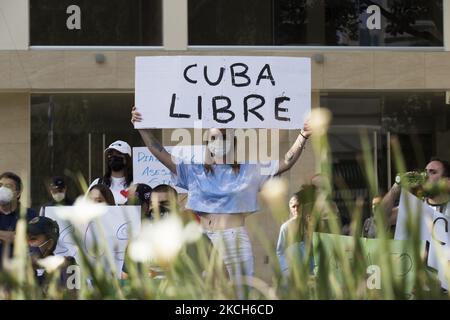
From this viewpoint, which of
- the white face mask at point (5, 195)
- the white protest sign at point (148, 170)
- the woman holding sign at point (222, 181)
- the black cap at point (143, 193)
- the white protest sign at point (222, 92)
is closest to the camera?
the woman holding sign at point (222, 181)

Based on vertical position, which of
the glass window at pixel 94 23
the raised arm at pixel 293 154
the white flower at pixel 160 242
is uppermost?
the glass window at pixel 94 23

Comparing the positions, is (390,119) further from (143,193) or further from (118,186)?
(143,193)

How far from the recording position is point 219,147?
20.6 feet

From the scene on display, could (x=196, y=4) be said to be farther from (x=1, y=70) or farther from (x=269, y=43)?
(x=1, y=70)

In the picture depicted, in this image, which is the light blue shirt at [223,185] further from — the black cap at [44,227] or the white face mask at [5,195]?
the white face mask at [5,195]

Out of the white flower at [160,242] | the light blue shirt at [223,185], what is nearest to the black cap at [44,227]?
the light blue shirt at [223,185]

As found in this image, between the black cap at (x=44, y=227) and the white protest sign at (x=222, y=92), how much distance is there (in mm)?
1203

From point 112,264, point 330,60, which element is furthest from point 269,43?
point 112,264

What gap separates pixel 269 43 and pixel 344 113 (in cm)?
127

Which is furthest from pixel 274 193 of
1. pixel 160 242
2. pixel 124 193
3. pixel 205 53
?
pixel 205 53

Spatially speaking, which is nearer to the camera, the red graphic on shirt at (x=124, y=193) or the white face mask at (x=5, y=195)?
the white face mask at (x=5, y=195)

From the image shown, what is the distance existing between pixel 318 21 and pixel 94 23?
275cm

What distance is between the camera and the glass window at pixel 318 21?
12.9 metres
